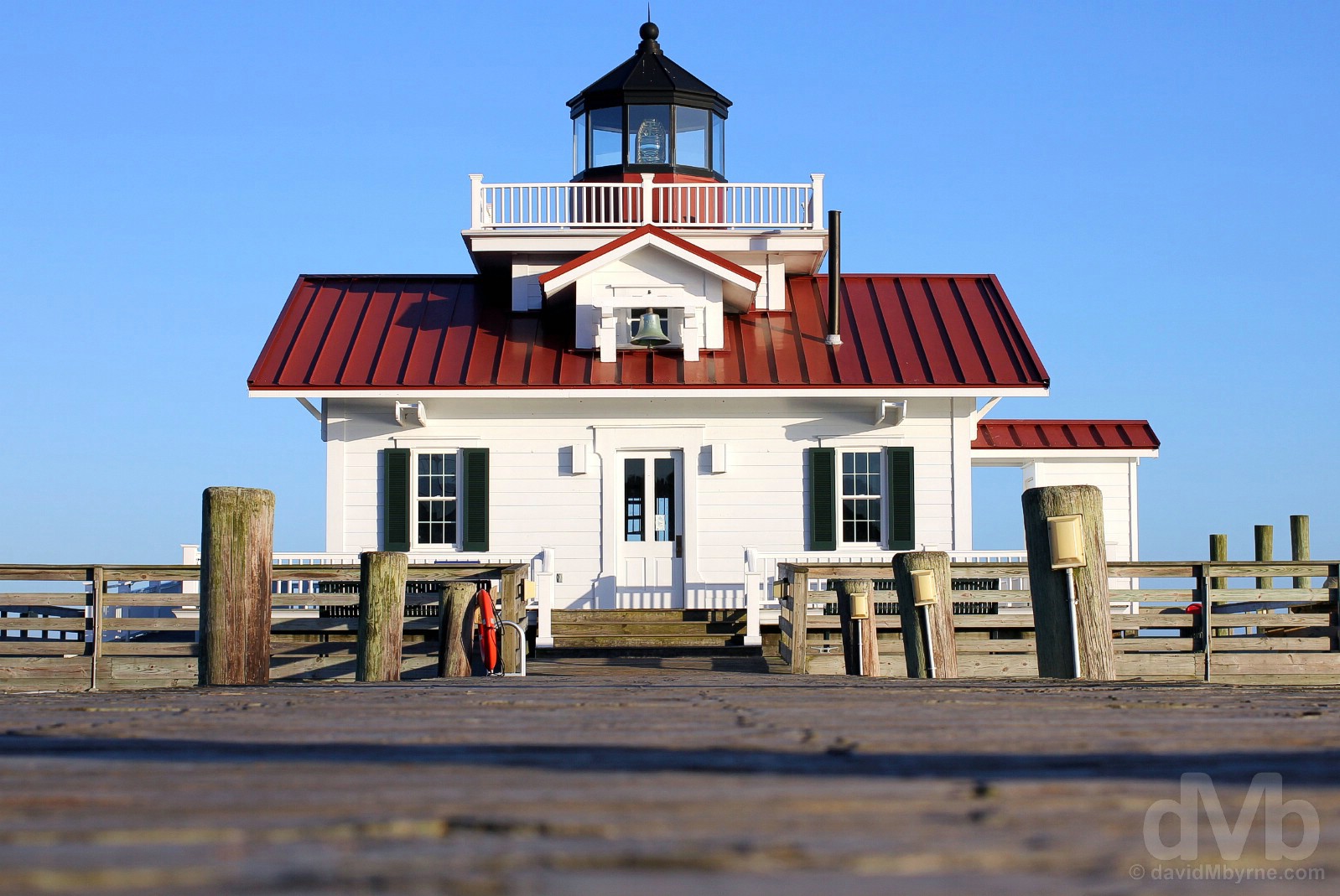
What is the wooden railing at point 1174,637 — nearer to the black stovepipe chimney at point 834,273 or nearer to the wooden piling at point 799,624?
the wooden piling at point 799,624

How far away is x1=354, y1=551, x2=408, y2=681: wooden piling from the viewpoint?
938 cm

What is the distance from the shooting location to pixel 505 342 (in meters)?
19.4

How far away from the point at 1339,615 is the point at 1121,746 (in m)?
12.4

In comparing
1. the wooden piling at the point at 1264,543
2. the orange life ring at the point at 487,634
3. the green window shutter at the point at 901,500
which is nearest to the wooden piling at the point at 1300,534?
the wooden piling at the point at 1264,543

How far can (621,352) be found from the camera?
19.2 meters

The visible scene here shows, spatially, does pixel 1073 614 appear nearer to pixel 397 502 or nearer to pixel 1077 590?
pixel 1077 590

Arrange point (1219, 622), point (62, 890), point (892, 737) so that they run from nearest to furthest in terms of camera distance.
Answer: point (62, 890) → point (892, 737) → point (1219, 622)

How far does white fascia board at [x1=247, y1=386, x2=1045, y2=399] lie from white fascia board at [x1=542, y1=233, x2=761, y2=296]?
192cm

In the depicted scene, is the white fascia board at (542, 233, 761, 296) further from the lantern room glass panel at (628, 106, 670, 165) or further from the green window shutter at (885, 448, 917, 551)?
the lantern room glass panel at (628, 106, 670, 165)

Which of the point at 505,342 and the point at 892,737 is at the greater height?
the point at 505,342

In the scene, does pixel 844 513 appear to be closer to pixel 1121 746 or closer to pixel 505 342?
pixel 505 342

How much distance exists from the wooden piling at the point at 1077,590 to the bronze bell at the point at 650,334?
36.6 feet

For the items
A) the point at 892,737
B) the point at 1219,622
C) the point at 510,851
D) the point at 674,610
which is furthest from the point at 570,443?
the point at 510,851

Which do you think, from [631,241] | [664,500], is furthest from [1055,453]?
[631,241]
